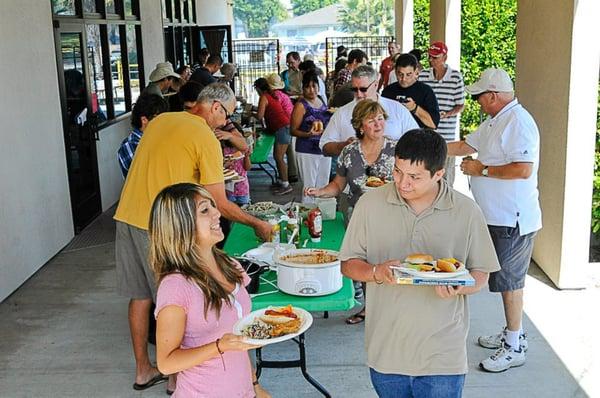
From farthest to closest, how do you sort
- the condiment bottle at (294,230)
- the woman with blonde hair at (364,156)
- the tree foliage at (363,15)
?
the tree foliage at (363,15) → the woman with blonde hair at (364,156) → the condiment bottle at (294,230)

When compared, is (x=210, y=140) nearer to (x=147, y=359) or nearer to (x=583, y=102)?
(x=147, y=359)

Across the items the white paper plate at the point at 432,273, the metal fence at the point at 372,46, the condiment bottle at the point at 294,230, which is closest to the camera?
the white paper plate at the point at 432,273

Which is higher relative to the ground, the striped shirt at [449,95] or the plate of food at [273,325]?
the striped shirt at [449,95]

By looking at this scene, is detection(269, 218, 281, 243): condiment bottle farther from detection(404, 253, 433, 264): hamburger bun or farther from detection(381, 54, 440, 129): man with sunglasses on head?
detection(381, 54, 440, 129): man with sunglasses on head

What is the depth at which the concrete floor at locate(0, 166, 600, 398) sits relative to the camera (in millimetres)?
4238

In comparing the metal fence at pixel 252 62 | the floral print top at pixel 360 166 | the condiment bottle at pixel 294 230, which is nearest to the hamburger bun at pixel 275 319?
the condiment bottle at pixel 294 230

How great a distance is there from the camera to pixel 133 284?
416cm

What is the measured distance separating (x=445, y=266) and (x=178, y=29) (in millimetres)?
13501

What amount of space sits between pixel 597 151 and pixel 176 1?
11111 mm

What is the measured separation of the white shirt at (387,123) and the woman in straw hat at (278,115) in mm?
3927

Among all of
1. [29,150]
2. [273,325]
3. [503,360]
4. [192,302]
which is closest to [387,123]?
[503,360]

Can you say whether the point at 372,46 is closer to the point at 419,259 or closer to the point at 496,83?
the point at 496,83

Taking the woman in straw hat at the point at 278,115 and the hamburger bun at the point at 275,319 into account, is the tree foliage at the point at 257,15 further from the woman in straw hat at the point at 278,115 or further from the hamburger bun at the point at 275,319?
the hamburger bun at the point at 275,319

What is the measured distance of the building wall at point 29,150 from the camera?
584 cm
